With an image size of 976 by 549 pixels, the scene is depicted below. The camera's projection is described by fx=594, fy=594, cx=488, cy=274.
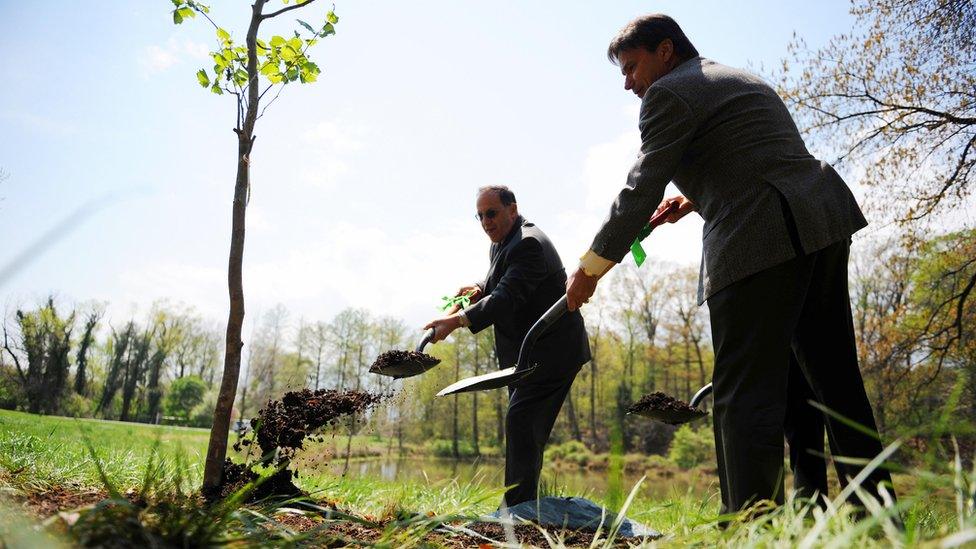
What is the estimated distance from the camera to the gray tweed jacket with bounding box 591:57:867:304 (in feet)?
7.20

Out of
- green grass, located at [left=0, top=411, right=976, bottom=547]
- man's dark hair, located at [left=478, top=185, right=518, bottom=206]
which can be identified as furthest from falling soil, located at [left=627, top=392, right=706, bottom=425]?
man's dark hair, located at [left=478, top=185, right=518, bottom=206]

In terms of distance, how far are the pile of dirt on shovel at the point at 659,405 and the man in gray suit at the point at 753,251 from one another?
55 centimetres

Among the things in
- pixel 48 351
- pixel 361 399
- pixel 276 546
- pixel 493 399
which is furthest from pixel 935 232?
pixel 493 399

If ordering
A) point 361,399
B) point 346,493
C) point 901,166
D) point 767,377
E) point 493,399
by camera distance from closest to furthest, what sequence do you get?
point 767,377 < point 361,399 < point 346,493 < point 901,166 < point 493,399

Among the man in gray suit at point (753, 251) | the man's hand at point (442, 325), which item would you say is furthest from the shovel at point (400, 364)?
the man in gray suit at point (753, 251)

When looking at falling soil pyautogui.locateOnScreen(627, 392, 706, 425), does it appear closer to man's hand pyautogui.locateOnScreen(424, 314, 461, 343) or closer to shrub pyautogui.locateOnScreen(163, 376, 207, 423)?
man's hand pyautogui.locateOnScreen(424, 314, 461, 343)

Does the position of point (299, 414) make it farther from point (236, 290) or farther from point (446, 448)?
point (446, 448)

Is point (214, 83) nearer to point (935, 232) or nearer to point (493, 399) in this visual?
point (935, 232)

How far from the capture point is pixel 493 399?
3456 centimetres

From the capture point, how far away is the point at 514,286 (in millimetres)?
3818

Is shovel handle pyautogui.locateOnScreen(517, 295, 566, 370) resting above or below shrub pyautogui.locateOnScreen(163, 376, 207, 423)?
below

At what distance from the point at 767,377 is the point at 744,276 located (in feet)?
1.21

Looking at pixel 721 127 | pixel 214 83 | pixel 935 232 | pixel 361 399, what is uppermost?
pixel 935 232

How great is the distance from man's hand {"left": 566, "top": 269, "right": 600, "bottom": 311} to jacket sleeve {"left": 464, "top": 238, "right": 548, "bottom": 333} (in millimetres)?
1140
